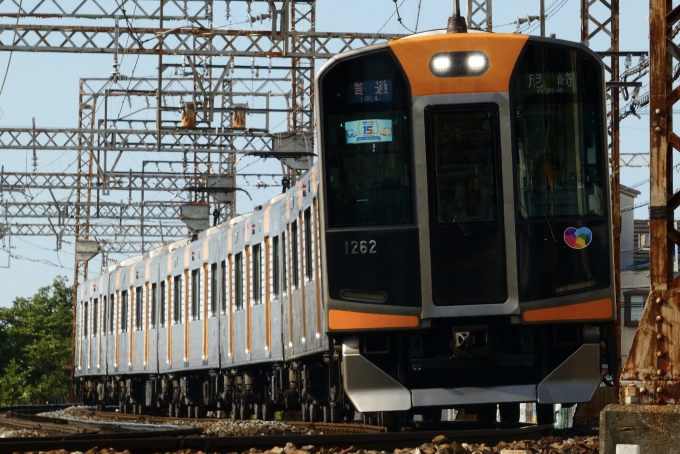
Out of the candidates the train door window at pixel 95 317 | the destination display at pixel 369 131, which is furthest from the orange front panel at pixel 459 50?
the train door window at pixel 95 317

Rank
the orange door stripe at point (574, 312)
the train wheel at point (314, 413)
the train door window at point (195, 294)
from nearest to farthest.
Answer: the orange door stripe at point (574, 312) < the train wheel at point (314, 413) < the train door window at point (195, 294)

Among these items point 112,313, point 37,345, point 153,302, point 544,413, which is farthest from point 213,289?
point 37,345

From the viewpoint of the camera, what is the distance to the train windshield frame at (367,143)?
389 inches

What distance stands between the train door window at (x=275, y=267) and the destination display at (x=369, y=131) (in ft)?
17.9

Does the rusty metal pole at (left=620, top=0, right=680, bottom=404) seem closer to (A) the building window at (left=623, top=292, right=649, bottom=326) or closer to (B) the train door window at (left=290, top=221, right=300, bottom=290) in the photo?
(B) the train door window at (left=290, top=221, right=300, bottom=290)

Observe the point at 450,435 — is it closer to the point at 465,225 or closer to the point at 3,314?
the point at 465,225

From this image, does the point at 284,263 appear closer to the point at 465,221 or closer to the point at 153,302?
the point at 465,221

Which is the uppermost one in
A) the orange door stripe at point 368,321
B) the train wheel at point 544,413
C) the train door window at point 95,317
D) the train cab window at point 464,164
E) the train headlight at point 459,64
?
the train headlight at point 459,64

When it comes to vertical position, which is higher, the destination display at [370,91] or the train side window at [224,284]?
the destination display at [370,91]

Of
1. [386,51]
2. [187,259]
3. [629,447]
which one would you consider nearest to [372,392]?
[386,51]

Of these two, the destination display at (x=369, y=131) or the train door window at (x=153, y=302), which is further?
the train door window at (x=153, y=302)

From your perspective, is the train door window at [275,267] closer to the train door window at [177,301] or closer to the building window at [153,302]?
the train door window at [177,301]

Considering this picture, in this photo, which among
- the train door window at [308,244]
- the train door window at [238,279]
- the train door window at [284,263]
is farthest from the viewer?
the train door window at [238,279]

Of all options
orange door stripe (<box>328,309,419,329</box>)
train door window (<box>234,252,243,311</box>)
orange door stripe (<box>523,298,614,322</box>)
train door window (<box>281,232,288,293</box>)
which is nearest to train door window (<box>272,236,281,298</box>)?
train door window (<box>281,232,288,293</box>)
